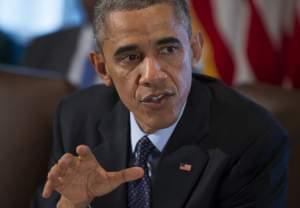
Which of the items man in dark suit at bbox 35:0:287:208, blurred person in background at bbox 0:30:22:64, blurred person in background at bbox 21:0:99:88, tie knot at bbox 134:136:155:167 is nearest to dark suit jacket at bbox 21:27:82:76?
blurred person in background at bbox 21:0:99:88

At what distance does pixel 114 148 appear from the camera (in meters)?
1.49

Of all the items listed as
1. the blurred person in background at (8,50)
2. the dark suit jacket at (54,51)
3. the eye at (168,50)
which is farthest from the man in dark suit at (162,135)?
the blurred person in background at (8,50)

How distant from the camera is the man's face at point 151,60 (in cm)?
125

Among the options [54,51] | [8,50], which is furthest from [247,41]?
[8,50]

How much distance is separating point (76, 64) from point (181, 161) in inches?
59.5

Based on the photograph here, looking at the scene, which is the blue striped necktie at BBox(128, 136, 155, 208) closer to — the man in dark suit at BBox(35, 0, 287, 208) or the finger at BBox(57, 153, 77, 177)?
the man in dark suit at BBox(35, 0, 287, 208)

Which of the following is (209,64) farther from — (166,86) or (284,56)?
(166,86)

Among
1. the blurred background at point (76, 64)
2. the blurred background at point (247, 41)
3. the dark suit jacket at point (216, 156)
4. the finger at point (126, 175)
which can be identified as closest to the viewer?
the finger at point (126, 175)

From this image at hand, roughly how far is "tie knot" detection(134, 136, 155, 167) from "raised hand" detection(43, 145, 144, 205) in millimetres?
164

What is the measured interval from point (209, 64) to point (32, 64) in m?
0.94

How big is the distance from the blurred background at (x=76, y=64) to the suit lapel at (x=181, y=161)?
373mm

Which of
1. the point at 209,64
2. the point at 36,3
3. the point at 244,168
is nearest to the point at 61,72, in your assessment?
the point at 209,64

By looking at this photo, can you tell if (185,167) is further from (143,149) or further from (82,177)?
(82,177)

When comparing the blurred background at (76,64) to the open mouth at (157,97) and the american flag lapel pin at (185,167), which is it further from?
the open mouth at (157,97)
